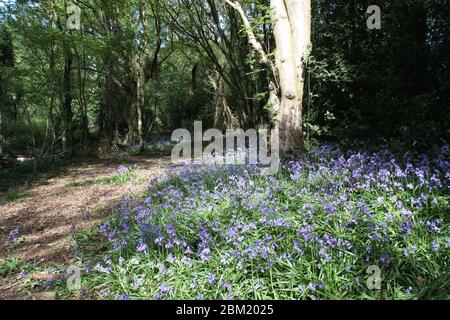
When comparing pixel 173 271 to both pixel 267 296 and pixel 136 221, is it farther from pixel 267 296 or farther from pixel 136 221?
pixel 136 221

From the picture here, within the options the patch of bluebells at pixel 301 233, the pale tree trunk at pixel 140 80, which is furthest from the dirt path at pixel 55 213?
the pale tree trunk at pixel 140 80

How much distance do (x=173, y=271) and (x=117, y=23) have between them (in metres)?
13.5

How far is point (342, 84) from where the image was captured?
6.95 meters

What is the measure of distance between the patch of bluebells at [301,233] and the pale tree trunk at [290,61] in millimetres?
1830

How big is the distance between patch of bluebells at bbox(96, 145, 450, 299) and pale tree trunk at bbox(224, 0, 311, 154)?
1830 mm

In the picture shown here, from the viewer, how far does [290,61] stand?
6.23 meters

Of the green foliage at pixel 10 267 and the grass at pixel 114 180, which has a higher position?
the grass at pixel 114 180

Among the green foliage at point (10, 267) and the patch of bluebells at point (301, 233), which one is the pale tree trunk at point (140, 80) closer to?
the patch of bluebells at point (301, 233)

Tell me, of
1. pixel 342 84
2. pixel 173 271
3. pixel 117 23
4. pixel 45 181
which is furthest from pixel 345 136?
pixel 117 23

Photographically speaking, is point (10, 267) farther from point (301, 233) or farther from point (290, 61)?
point (290, 61)

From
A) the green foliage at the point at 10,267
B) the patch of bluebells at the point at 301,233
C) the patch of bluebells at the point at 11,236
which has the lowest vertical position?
the green foliage at the point at 10,267

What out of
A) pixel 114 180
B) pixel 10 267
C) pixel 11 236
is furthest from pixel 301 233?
pixel 114 180

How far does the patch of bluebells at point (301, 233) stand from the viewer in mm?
2607

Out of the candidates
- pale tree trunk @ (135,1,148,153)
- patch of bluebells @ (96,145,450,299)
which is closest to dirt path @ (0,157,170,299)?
patch of bluebells @ (96,145,450,299)
